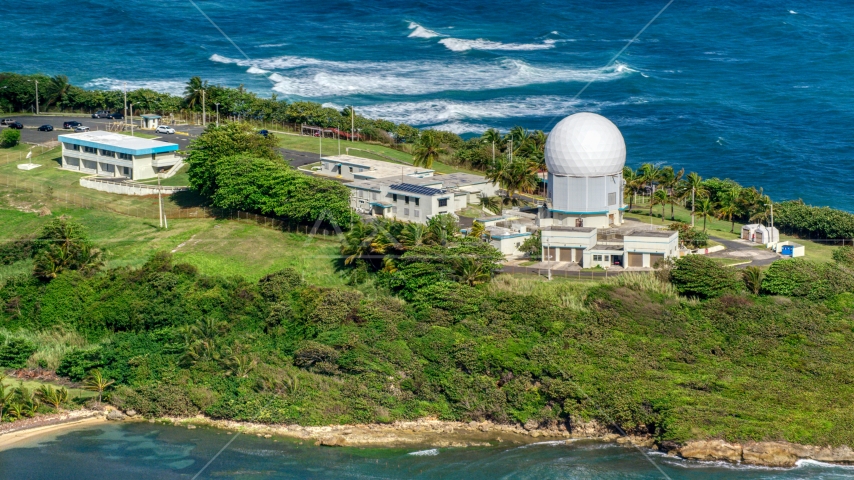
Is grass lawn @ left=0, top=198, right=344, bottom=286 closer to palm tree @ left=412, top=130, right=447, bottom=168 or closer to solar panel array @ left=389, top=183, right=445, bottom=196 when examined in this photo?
solar panel array @ left=389, top=183, right=445, bottom=196

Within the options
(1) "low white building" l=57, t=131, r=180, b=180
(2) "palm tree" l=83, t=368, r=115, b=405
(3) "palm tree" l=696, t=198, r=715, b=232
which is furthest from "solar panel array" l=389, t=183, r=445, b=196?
(2) "palm tree" l=83, t=368, r=115, b=405

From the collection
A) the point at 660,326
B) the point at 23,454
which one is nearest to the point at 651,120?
the point at 660,326

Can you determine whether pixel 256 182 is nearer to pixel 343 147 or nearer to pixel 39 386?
pixel 343 147

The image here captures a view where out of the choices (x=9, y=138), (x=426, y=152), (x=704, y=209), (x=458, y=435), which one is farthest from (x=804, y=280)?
(x=9, y=138)

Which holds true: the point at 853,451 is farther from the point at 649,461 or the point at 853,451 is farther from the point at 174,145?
the point at 174,145

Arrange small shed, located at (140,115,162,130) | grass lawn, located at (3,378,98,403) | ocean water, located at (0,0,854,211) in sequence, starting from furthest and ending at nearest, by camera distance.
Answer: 1. ocean water, located at (0,0,854,211)
2. small shed, located at (140,115,162,130)
3. grass lawn, located at (3,378,98,403)

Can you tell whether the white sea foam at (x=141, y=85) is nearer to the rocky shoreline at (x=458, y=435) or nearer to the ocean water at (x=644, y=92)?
the ocean water at (x=644, y=92)
